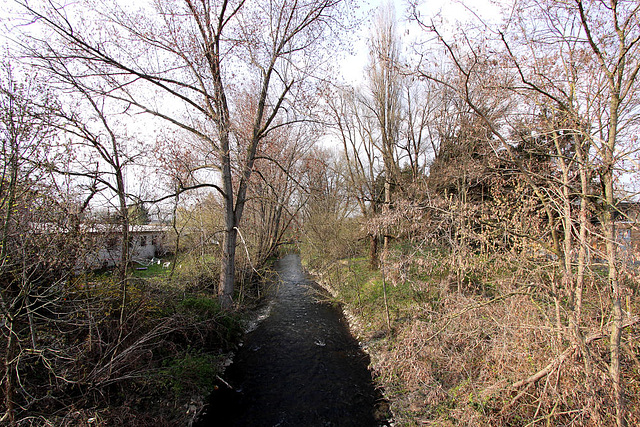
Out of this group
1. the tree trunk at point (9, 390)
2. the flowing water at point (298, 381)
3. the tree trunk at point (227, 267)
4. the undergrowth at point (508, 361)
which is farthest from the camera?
the tree trunk at point (227, 267)

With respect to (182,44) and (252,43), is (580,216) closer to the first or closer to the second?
(252,43)

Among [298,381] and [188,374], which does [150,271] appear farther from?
[298,381]

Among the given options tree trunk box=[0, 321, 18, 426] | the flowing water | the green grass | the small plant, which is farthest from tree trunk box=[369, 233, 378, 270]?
tree trunk box=[0, 321, 18, 426]

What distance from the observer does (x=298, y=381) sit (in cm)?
673

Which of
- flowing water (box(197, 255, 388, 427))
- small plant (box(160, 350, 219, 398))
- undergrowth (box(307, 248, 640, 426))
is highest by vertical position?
undergrowth (box(307, 248, 640, 426))

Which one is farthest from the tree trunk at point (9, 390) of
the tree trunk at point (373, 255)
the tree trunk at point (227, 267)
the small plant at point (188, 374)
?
the tree trunk at point (373, 255)

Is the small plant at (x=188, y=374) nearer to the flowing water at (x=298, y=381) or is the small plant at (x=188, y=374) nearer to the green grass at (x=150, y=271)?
the flowing water at (x=298, y=381)

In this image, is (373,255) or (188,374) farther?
(373,255)

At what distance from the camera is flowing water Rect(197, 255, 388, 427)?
5.52 meters

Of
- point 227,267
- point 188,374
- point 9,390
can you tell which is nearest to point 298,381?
point 188,374

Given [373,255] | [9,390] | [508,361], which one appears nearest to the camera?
[9,390]

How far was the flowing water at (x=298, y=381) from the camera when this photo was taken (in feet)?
18.1

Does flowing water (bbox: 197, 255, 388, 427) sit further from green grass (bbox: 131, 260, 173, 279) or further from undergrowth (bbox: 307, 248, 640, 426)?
green grass (bbox: 131, 260, 173, 279)

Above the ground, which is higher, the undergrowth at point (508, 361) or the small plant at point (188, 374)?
the undergrowth at point (508, 361)
